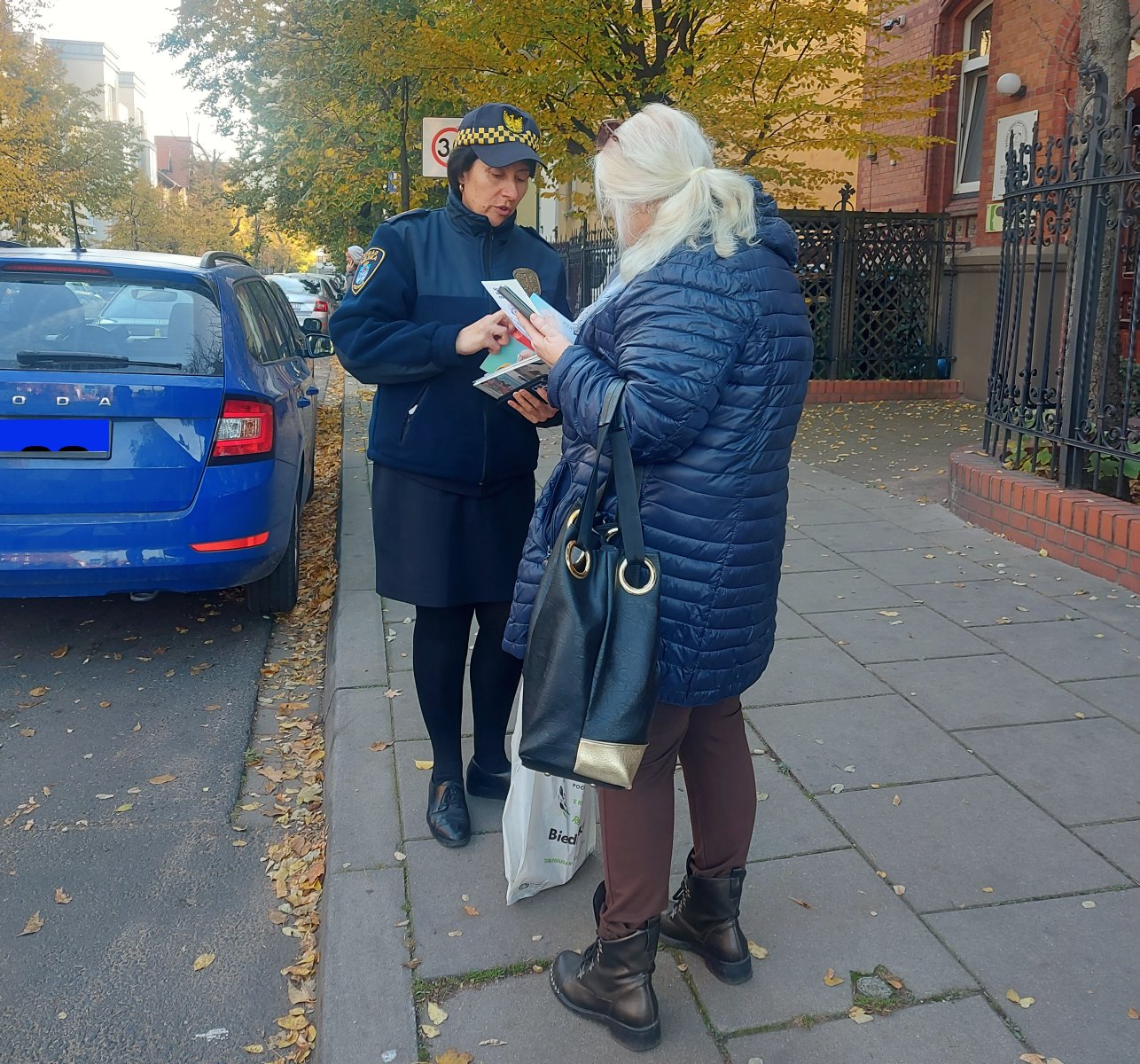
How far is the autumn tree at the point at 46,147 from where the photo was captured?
781 inches

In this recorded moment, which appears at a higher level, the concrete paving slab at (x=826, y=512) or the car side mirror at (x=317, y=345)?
the car side mirror at (x=317, y=345)

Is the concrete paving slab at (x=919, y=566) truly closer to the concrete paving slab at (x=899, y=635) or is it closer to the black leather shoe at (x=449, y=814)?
the concrete paving slab at (x=899, y=635)

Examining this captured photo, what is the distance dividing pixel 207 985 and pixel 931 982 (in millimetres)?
1720

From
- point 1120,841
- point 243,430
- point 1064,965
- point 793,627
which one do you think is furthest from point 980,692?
point 243,430

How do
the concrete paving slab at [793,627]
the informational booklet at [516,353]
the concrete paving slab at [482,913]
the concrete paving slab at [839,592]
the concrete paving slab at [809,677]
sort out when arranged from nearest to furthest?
the informational booklet at [516,353], the concrete paving slab at [482,913], the concrete paving slab at [809,677], the concrete paving slab at [793,627], the concrete paving slab at [839,592]

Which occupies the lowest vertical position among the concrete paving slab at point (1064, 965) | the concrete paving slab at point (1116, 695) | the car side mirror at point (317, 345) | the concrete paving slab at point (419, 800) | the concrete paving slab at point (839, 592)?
the concrete paving slab at point (419, 800)

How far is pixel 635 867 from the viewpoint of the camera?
92.4 inches

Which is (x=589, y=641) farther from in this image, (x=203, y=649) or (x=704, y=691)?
(x=203, y=649)

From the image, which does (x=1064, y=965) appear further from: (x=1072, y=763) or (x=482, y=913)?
(x=482, y=913)

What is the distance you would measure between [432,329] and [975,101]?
42.8 ft

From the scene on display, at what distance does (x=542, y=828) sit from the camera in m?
2.80

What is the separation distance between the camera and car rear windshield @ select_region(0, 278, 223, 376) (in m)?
4.66

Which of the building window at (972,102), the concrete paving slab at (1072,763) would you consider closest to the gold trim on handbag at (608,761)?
the concrete paving slab at (1072,763)

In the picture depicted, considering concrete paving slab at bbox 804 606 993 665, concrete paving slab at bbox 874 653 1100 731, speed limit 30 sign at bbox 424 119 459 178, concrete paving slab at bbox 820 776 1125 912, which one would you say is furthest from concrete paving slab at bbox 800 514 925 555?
speed limit 30 sign at bbox 424 119 459 178
